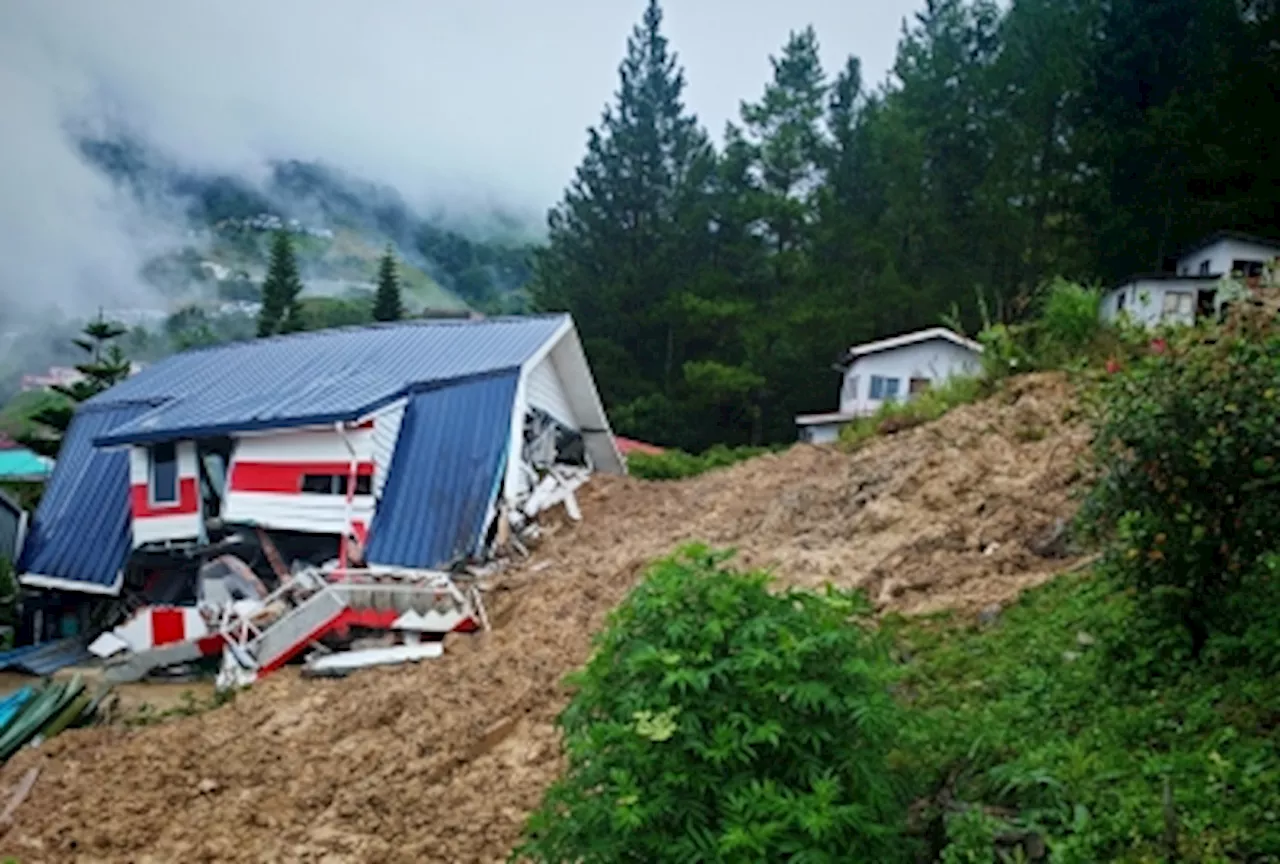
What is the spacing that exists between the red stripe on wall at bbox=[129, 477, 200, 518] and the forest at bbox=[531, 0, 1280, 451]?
672 inches

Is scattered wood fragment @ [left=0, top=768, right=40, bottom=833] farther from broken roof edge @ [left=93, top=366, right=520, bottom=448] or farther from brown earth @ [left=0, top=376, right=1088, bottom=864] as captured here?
broken roof edge @ [left=93, top=366, right=520, bottom=448]

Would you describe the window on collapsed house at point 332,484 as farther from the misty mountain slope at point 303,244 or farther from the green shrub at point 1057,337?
the misty mountain slope at point 303,244

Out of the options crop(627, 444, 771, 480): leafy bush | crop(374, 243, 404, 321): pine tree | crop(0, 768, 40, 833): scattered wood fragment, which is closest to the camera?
crop(0, 768, 40, 833): scattered wood fragment

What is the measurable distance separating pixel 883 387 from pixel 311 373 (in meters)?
15.4

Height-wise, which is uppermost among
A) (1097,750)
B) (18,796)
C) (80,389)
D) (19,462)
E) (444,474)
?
(80,389)

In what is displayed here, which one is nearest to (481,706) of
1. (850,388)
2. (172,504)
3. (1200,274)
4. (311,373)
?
(172,504)

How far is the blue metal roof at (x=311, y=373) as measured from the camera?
13.2 metres

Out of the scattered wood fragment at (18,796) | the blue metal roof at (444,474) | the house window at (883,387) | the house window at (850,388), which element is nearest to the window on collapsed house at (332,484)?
the blue metal roof at (444,474)

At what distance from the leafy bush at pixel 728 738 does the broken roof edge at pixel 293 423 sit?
9760 millimetres

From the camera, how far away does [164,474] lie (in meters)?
13.5

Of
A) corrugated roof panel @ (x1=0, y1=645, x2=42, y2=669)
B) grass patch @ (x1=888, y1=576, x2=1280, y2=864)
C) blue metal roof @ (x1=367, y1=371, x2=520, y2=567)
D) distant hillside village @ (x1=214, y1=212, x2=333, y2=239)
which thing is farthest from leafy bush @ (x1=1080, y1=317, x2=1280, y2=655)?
distant hillside village @ (x1=214, y1=212, x2=333, y2=239)

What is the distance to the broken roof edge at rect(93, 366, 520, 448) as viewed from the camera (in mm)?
12367

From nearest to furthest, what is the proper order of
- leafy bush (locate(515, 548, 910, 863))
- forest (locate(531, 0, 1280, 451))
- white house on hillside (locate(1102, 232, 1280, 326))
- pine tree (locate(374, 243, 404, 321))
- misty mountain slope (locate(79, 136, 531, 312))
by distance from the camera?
leafy bush (locate(515, 548, 910, 863)) → white house on hillside (locate(1102, 232, 1280, 326)) → forest (locate(531, 0, 1280, 451)) → pine tree (locate(374, 243, 404, 321)) → misty mountain slope (locate(79, 136, 531, 312))

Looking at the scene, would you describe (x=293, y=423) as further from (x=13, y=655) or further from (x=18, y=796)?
(x=18, y=796)
